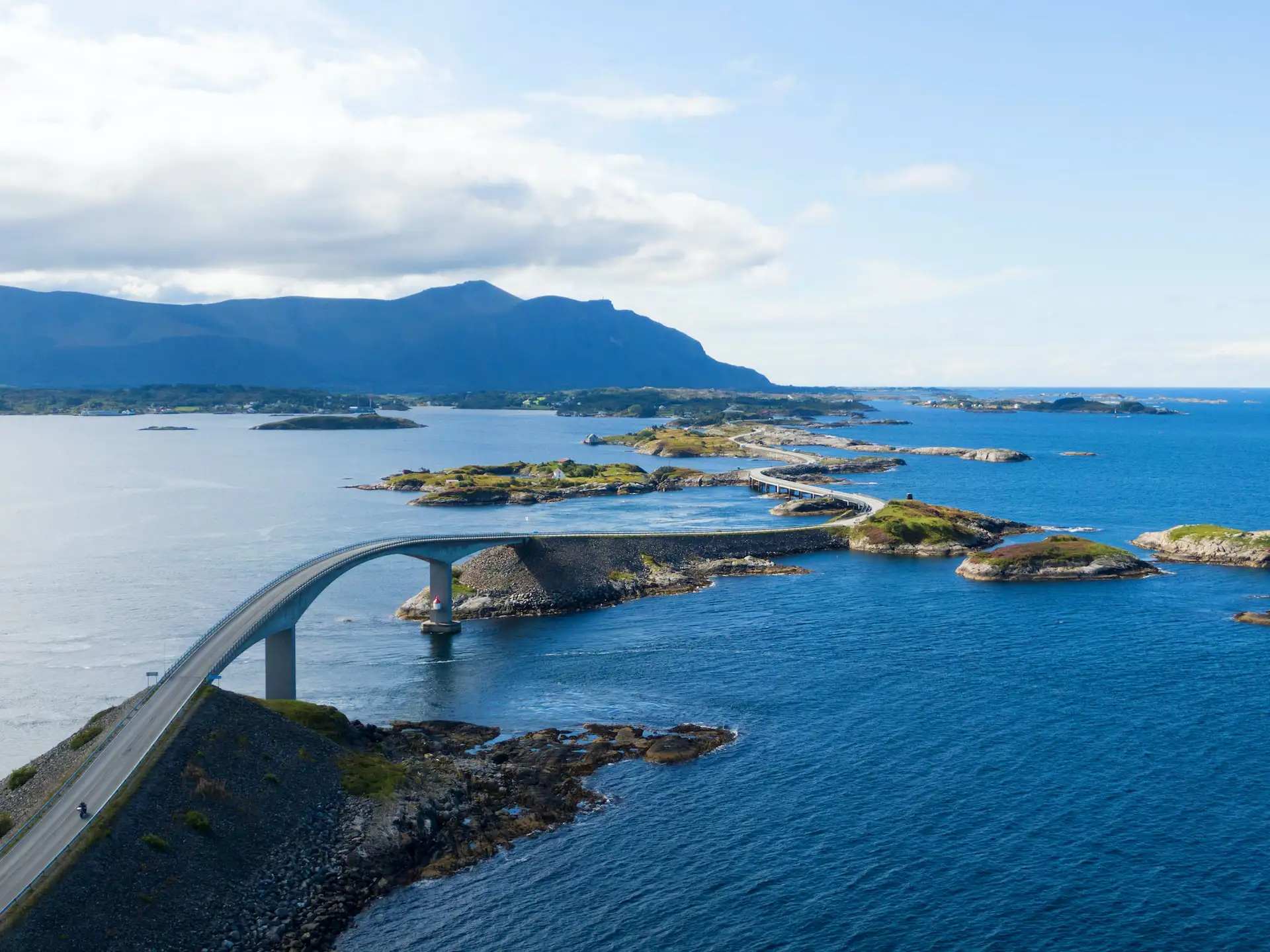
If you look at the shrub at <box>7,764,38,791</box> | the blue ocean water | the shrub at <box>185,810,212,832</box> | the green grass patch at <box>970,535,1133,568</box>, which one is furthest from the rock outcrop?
the shrub at <box>185,810,212,832</box>

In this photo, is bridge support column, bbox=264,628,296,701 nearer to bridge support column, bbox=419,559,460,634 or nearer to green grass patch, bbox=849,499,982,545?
bridge support column, bbox=419,559,460,634

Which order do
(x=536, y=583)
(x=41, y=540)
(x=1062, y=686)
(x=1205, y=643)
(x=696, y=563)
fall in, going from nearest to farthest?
(x=1062, y=686), (x=1205, y=643), (x=536, y=583), (x=696, y=563), (x=41, y=540)

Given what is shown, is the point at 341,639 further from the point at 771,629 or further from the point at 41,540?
the point at 41,540

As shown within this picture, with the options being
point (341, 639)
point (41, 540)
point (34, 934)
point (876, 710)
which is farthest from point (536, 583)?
point (41, 540)

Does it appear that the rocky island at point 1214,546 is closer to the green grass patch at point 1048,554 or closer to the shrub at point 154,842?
the green grass patch at point 1048,554

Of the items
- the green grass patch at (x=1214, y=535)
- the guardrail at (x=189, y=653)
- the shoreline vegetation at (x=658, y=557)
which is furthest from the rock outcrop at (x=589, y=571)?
the green grass patch at (x=1214, y=535)

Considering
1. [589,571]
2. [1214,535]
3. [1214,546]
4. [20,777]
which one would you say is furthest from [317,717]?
[1214,535]
